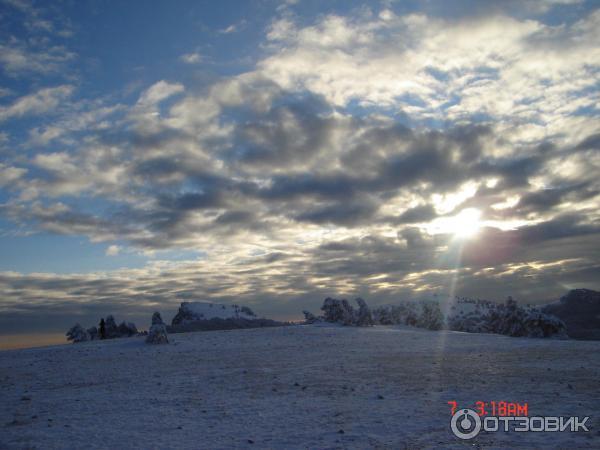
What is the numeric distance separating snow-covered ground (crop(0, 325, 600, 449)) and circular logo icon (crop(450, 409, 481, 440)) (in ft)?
0.92

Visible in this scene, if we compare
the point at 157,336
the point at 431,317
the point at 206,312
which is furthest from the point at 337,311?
the point at 157,336

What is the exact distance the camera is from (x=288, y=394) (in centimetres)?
1650

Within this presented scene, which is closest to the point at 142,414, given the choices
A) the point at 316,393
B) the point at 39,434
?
the point at 39,434

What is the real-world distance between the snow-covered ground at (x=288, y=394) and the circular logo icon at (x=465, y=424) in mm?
282

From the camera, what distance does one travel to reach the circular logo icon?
11.4m

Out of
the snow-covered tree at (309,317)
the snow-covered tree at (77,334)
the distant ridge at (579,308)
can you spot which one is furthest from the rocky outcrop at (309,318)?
the distant ridge at (579,308)

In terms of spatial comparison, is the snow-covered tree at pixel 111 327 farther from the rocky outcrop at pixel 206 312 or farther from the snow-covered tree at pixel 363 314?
the snow-covered tree at pixel 363 314

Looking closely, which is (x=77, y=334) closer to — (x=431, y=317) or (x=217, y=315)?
(x=217, y=315)

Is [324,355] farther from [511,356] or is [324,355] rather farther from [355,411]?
[355,411]

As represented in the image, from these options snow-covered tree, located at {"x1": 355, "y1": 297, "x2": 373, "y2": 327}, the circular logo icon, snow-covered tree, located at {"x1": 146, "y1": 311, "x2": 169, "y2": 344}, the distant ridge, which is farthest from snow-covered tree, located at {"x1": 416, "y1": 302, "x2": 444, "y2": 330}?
the circular logo icon

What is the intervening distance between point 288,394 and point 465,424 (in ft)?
21.1

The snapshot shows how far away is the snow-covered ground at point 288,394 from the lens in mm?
11648

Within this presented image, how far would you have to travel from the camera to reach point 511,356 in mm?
24734

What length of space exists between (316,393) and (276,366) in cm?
661
